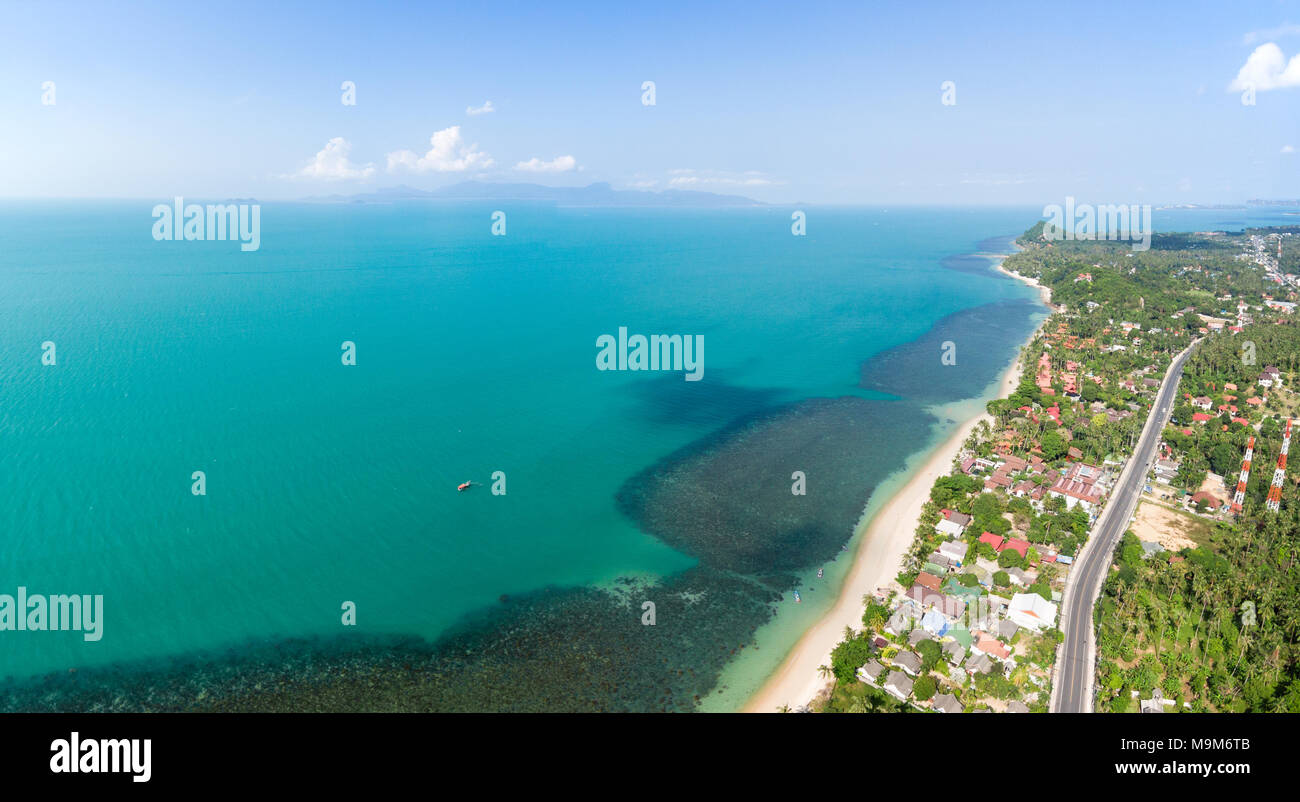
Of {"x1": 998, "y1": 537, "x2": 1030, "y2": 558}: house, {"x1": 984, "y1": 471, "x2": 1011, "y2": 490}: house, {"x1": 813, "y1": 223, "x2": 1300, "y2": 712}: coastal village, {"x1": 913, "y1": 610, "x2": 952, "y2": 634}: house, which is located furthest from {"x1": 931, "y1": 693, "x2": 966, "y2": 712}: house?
{"x1": 984, "y1": 471, "x2": 1011, "y2": 490}: house

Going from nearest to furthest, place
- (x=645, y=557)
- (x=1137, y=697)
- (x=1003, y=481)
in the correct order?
(x=1137, y=697)
(x=645, y=557)
(x=1003, y=481)

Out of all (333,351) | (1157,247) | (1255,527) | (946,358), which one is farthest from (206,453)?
(1157,247)

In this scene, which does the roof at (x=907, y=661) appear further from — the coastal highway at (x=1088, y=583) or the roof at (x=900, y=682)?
the coastal highway at (x=1088, y=583)

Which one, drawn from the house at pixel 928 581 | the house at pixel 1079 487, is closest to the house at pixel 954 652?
the house at pixel 928 581

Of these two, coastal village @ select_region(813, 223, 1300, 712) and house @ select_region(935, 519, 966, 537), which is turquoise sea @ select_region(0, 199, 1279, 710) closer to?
coastal village @ select_region(813, 223, 1300, 712)

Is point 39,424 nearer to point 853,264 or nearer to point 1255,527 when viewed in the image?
point 1255,527

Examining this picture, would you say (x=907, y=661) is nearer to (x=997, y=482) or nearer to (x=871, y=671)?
(x=871, y=671)
